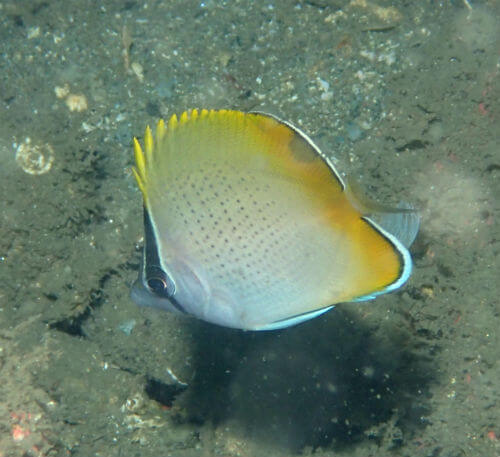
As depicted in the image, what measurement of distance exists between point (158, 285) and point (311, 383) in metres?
2.37

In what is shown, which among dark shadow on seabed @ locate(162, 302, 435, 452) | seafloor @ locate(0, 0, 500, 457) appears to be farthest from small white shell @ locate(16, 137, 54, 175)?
dark shadow on seabed @ locate(162, 302, 435, 452)

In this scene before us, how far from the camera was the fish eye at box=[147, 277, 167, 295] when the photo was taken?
204 centimetres

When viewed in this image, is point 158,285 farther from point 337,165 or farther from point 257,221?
point 337,165

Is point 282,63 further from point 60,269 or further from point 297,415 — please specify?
point 297,415

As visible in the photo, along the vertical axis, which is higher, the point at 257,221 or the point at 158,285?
the point at 257,221

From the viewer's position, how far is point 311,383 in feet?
12.8

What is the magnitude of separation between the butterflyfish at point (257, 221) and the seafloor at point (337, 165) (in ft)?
5.45

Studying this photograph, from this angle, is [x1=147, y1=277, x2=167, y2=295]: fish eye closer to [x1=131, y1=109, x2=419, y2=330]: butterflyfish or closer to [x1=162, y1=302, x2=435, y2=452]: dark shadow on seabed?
[x1=131, y1=109, x2=419, y2=330]: butterflyfish

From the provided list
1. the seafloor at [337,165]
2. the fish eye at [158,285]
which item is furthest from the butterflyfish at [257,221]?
the seafloor at [337,165]

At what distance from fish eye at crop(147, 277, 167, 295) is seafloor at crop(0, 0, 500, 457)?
170 centimetres

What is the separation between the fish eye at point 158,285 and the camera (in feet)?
6.71

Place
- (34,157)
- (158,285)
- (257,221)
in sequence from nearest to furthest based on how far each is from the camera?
(257,221) < (158,285) < (34,157)

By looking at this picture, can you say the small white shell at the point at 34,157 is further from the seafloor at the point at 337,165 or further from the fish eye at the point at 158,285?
the fish eye at the point at 158,285

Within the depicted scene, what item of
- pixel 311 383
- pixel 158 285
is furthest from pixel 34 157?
pixel 311 383
